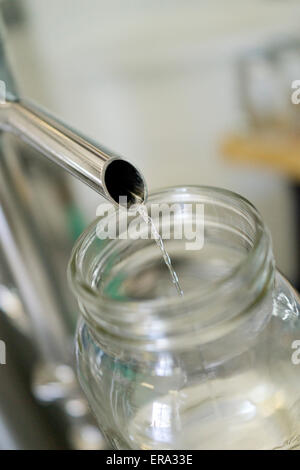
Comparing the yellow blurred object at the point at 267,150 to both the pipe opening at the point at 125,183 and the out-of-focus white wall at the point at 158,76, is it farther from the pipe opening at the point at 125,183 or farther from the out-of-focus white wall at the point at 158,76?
the pipe opening at the point at 125,183

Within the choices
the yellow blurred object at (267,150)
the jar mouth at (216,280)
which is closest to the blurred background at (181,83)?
the yellow blurred object at (267,150)

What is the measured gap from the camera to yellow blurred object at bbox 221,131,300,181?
0.83 metres

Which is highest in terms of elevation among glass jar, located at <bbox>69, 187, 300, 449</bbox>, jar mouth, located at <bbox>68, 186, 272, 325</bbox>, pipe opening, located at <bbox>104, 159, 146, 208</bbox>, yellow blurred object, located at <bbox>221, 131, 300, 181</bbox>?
pipe opening, located at <bbox>104, 159, 146, 208</bbox>

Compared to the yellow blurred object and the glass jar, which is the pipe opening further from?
the yellow blurred object

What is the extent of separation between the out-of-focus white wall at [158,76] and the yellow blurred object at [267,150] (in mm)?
83

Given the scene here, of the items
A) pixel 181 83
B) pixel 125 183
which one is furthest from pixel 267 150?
pixel 125 183

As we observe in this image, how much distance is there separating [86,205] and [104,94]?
254 mm

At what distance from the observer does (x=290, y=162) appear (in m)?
0.83

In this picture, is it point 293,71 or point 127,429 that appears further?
point 293,71

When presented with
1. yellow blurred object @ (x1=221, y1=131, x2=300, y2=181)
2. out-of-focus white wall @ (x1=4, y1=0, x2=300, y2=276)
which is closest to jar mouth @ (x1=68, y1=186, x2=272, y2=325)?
yellow blurred object @ (x1=221, y1=131, x2=300, y2=181)

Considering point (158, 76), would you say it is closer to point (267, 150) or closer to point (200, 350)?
point (267, 150)

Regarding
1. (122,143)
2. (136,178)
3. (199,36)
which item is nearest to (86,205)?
(122,143)

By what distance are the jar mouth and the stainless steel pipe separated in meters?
0.03
